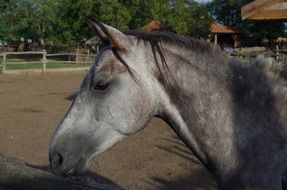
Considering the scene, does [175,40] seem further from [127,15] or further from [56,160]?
[127,15]

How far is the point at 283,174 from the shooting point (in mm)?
2332

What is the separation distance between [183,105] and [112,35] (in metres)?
0.55

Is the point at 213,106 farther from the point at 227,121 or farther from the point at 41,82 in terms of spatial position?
the point at 41,82

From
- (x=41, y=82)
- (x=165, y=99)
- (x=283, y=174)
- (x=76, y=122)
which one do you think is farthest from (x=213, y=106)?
(x=41, y=82)

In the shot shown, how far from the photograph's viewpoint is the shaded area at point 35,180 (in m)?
3.64

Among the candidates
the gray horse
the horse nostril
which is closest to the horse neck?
the gray horse

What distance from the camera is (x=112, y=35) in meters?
2.32

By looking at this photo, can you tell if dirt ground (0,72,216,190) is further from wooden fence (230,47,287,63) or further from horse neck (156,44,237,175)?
horse neck (156,44,237,175)

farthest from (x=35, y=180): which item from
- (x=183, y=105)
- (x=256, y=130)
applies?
(x=256, y=130)

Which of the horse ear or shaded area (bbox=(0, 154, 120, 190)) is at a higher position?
the horse ear

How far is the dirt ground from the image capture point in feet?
20.3

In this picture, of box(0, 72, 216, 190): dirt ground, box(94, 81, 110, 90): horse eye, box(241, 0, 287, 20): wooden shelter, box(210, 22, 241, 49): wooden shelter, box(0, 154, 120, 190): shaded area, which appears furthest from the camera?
box(210, 22, 241, 49): wooden shelter

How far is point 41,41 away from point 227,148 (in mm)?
72592

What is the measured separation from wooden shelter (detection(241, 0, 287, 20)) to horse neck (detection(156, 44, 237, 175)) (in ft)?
11.0
